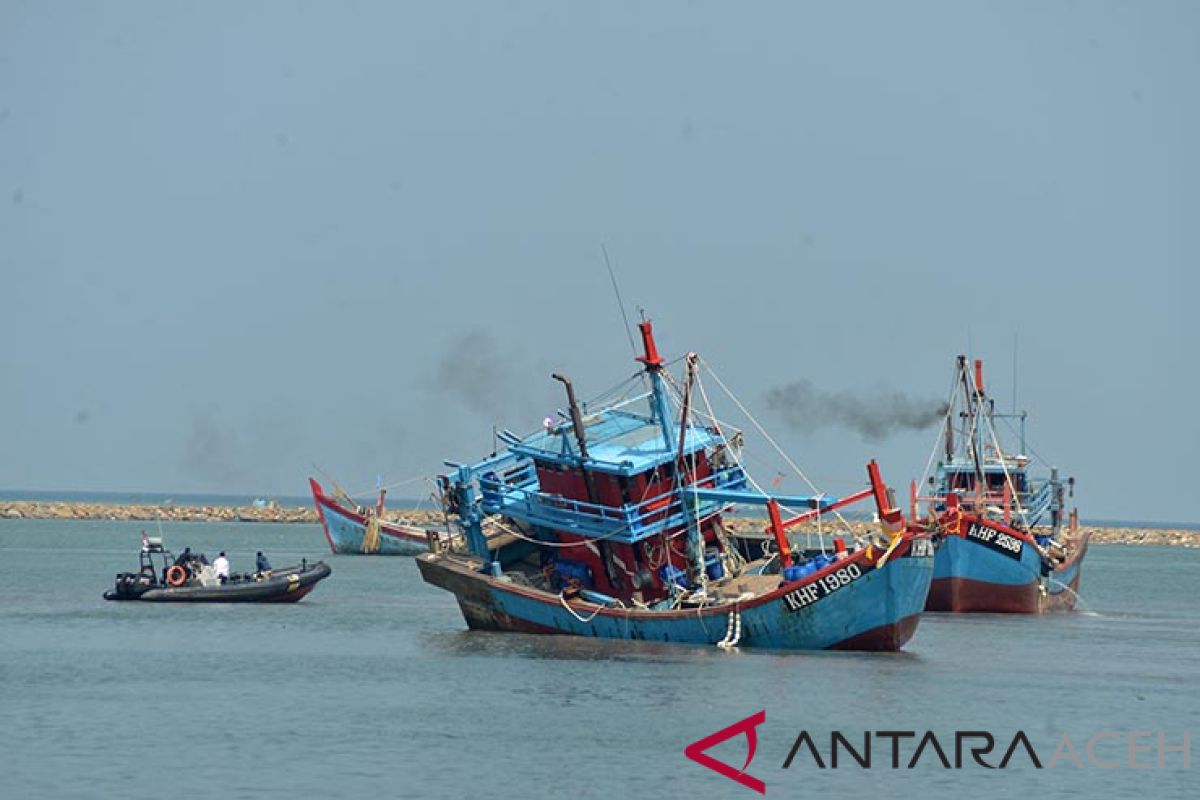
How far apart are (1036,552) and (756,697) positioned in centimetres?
2935

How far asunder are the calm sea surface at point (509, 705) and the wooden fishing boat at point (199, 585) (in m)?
0.79

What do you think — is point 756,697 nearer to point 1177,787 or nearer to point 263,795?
point 1177,787

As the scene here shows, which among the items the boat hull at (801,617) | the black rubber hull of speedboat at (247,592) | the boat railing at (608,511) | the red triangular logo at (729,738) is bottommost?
the red triangular logo at (729,738)

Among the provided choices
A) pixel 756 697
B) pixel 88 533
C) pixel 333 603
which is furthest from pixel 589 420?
pixel 88 533

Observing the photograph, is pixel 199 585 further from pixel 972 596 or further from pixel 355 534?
pixel 355 534

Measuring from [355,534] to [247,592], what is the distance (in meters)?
55.5

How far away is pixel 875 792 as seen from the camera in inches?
1257

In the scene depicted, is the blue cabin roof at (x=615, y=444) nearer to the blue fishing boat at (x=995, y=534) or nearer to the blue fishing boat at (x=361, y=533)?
the blue fishing boat at (x=995, y=534)

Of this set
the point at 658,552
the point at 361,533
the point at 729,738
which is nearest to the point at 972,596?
the point at 658,552

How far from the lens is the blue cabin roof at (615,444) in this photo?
49.6m

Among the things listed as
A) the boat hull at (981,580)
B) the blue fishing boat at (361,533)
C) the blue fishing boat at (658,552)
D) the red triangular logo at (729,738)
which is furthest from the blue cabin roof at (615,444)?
the blue fishing boat at (361,533)

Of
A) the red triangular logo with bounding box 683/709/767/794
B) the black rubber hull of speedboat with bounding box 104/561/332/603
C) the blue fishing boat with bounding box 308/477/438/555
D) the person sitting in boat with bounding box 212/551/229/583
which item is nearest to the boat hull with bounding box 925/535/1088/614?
the black rubber hull of speedboat with bounding box 104/561/332/603

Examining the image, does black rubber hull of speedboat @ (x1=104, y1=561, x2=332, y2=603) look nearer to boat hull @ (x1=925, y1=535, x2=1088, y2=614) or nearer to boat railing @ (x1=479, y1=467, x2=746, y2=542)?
boat railing @ (x1=479, y1=467, x2=746, y2=542)

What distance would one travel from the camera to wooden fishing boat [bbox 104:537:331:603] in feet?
205
